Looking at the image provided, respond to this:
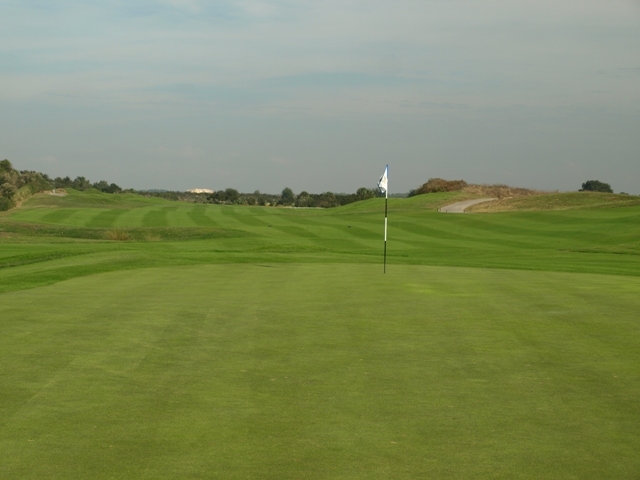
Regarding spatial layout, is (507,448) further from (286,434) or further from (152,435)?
(152,435)

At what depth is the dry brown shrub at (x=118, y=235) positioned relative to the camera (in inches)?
1422

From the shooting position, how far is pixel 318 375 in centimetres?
767

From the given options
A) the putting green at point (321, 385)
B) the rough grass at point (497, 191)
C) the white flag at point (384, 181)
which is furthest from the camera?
the rough grass at point (497, 191)

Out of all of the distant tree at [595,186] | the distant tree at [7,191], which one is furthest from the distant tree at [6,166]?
the distant tree at [595,186]

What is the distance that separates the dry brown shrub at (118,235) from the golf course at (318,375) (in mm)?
18689

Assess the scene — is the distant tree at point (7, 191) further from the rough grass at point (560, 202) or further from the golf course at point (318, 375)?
the golf course at point (318, 375)

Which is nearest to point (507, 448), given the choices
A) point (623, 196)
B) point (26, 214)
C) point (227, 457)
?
point (227, 457)

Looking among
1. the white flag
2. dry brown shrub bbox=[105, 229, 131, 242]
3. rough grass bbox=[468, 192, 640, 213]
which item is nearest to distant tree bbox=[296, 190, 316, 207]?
rough grass bbox=[468, 192, 640, 213]

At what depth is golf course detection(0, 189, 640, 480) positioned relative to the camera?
210 inches

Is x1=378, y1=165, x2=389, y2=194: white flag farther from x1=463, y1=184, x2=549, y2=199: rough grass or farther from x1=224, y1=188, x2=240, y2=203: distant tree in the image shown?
x1=224, y1=188, x2=240, y2=203: distant tree

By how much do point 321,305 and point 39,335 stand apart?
14.2 feet

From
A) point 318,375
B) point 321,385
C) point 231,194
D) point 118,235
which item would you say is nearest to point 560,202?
point 118,235

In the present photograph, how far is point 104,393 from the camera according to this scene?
695 cm

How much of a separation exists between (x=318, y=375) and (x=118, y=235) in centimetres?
3046
